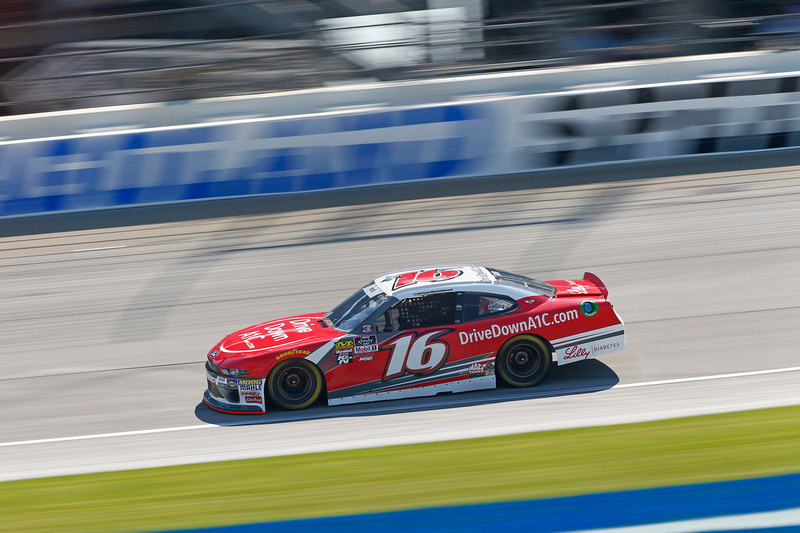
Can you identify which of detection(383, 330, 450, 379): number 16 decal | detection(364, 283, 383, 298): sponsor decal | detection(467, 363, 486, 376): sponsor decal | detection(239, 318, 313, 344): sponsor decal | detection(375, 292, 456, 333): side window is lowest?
detection(467, 363, 486, 376): sponsor decal

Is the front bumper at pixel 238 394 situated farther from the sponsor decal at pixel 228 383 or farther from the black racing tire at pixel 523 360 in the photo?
the black racing tire at pixel 523 360

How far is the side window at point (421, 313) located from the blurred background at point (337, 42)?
27.4 feet

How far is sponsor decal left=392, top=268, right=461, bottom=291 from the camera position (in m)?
7.45

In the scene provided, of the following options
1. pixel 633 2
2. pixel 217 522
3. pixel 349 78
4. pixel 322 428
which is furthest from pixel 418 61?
pixel 217 522

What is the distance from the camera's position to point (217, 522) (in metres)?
5.09

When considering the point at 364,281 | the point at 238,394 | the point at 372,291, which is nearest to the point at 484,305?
the point at 372,291

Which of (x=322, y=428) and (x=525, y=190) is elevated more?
(x=525, y=190)

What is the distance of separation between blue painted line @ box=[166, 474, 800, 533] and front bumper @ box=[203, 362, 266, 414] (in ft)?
7.33

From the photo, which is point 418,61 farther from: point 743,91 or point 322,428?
point 322,428

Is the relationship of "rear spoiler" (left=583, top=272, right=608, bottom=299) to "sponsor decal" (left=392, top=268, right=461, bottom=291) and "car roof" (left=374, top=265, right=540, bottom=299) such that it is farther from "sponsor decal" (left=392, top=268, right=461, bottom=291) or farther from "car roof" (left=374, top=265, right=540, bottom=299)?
"sponsor decal" (left=392, top=268, right=461, bottom=291)

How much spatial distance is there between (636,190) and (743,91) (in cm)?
282

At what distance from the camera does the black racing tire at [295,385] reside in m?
7.21

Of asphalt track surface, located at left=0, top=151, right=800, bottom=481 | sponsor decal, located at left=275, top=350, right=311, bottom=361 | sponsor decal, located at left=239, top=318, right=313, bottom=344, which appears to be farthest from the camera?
sponsor decal, located at left=239, top=318, right=313, bottom=344

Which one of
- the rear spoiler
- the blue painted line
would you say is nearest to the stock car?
the rear spoiler
